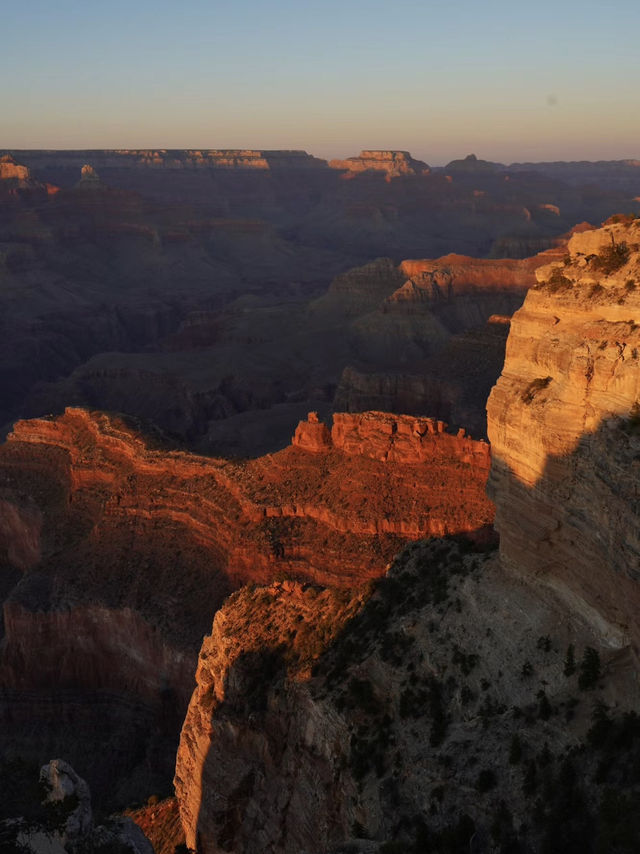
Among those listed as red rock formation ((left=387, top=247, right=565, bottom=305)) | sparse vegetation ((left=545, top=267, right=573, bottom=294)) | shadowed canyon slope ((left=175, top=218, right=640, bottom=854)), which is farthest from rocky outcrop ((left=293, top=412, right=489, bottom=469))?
red rock formation ((left=387, top=247, right=565, bottom=305))

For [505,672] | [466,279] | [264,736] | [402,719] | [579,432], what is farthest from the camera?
[466,279]

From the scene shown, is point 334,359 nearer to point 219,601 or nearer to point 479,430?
point 479,430

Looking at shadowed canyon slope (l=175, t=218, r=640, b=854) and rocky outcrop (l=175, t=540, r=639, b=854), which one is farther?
rocky outcrop (l=175, t=540, r=639, b=854)

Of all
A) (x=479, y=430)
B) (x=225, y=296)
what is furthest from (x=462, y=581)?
(x=225, y=296)

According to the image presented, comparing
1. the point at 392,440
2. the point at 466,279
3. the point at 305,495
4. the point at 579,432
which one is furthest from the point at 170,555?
the point at 466,279

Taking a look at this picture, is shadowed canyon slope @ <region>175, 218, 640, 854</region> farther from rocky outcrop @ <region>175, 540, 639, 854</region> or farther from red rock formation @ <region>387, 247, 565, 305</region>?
red rock formation @ <region>387, 247, 565, 305</region>

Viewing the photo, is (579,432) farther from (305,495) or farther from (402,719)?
(305,495)
